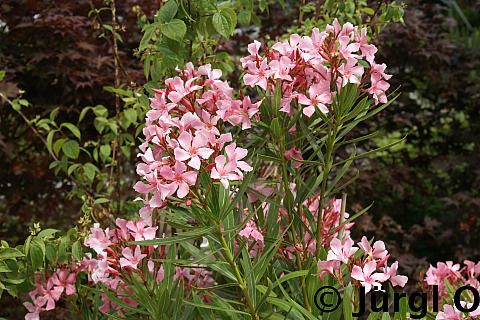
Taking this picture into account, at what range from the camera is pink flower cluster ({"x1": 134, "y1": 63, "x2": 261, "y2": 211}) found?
923 mm

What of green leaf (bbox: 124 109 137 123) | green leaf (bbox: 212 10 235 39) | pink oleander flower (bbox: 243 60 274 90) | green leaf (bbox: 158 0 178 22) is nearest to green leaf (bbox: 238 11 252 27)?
green leaf (bbox: 212 10 235 39)

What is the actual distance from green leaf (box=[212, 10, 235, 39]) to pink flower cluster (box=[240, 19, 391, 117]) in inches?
14.5

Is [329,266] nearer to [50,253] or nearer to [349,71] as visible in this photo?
[349,71]

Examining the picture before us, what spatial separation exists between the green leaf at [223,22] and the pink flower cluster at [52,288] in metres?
0.79

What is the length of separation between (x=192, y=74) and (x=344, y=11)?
0.96 m

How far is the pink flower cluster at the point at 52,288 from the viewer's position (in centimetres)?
153

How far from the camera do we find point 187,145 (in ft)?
3.08

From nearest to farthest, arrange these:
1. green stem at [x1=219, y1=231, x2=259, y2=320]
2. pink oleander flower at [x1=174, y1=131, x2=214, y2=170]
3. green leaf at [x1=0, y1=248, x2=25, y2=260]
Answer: pink oleander flower at [x1=174, y1=131, x2=214, y2=170] < green stem at [x1=219, y1=231, x2=259, y2=320] < green leaf at [x1=0, y1=248, x2=25, y2=260]

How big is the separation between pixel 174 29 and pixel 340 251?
760mm

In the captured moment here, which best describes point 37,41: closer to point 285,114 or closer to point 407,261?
point 285,114

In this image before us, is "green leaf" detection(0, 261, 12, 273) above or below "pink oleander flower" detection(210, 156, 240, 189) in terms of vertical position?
below

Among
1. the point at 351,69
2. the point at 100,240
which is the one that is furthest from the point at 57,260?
the point at 351,69

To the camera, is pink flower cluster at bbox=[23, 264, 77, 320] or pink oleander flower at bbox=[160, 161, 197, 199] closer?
pink oleander flower at bbox=[160, 161, 197, 199]

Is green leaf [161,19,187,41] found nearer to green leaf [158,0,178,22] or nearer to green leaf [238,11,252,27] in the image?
green leaf [158,0,178,22]
